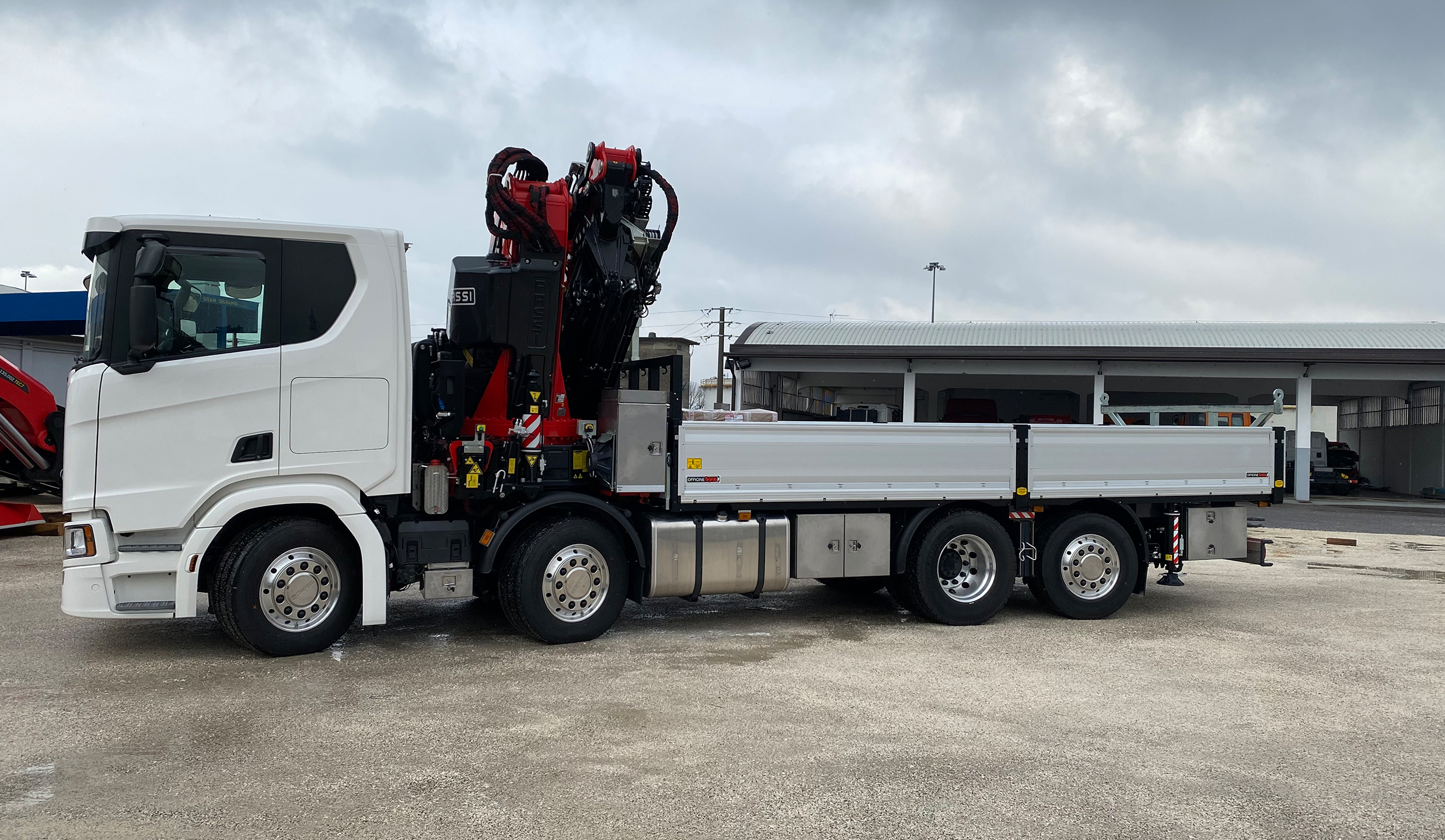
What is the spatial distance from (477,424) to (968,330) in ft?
97.4

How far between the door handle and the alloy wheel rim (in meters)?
5.47

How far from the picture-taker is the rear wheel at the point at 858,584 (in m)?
9.74

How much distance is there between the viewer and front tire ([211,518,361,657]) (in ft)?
21.6

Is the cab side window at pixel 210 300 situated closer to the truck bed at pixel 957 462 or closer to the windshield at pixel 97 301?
the windshield at pixel 97 301

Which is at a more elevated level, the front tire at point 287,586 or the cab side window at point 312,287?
the cab side window at point 312,287

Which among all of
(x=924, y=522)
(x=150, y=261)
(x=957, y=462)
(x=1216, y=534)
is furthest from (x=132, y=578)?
(x=1216, y=534)

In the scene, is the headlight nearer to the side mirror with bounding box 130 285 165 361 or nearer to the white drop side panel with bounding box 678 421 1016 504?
the side mirror with bounding box 130 285 165 361

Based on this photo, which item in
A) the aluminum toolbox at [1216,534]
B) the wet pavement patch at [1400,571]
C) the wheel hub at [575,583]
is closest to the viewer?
the wheel hub at [575,583]

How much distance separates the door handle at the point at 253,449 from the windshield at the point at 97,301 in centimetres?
102

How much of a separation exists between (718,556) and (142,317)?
14.2ft

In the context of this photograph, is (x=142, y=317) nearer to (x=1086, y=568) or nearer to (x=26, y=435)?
(x=1086, y=568)

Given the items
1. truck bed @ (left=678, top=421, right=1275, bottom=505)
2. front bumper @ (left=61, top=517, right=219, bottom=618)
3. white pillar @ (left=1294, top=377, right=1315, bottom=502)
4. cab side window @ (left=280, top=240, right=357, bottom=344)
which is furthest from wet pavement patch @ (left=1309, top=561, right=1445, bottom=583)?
white pillar @ (left=1294, top=377, right=1315, bottom=502)

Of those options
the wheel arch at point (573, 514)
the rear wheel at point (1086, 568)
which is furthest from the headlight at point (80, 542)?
the rear wheel at point (1086, 568)

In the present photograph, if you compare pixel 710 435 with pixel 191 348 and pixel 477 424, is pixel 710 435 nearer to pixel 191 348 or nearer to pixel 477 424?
pixel 477 424
